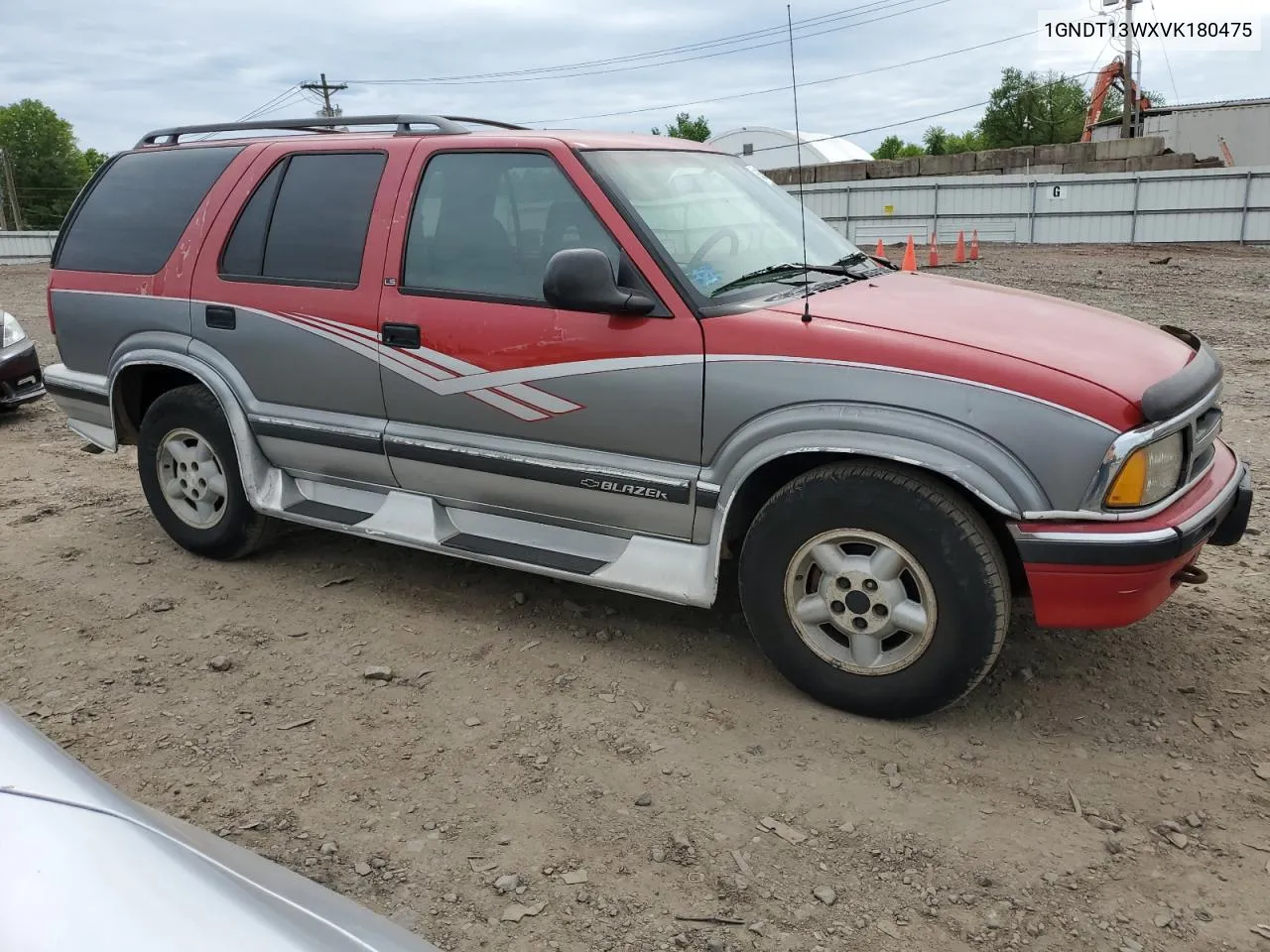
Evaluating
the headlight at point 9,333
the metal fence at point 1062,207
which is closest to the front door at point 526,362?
the headlight at point 9,333

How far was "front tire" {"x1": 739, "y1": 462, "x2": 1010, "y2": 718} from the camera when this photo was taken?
3.12 m

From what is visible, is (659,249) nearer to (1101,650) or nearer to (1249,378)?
(1101,650)

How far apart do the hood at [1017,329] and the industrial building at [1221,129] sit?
31.4m

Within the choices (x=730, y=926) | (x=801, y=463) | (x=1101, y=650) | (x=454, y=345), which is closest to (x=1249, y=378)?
(x=1101, y=650)

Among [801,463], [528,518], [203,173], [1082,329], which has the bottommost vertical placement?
[528,518]

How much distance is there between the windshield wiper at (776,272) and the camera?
12.0 ft

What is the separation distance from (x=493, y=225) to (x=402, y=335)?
55cm

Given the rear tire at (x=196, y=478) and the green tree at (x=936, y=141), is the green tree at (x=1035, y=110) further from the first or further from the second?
the rear tire at (x=196, y=478)

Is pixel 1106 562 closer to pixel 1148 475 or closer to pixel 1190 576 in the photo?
pixel 1148 475

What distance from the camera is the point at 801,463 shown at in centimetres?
347

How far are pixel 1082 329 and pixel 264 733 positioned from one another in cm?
305

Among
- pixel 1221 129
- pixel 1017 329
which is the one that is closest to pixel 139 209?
pixel 1017 329

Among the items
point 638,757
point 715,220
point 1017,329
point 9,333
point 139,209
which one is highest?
point 139,209

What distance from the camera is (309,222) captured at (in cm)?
436
